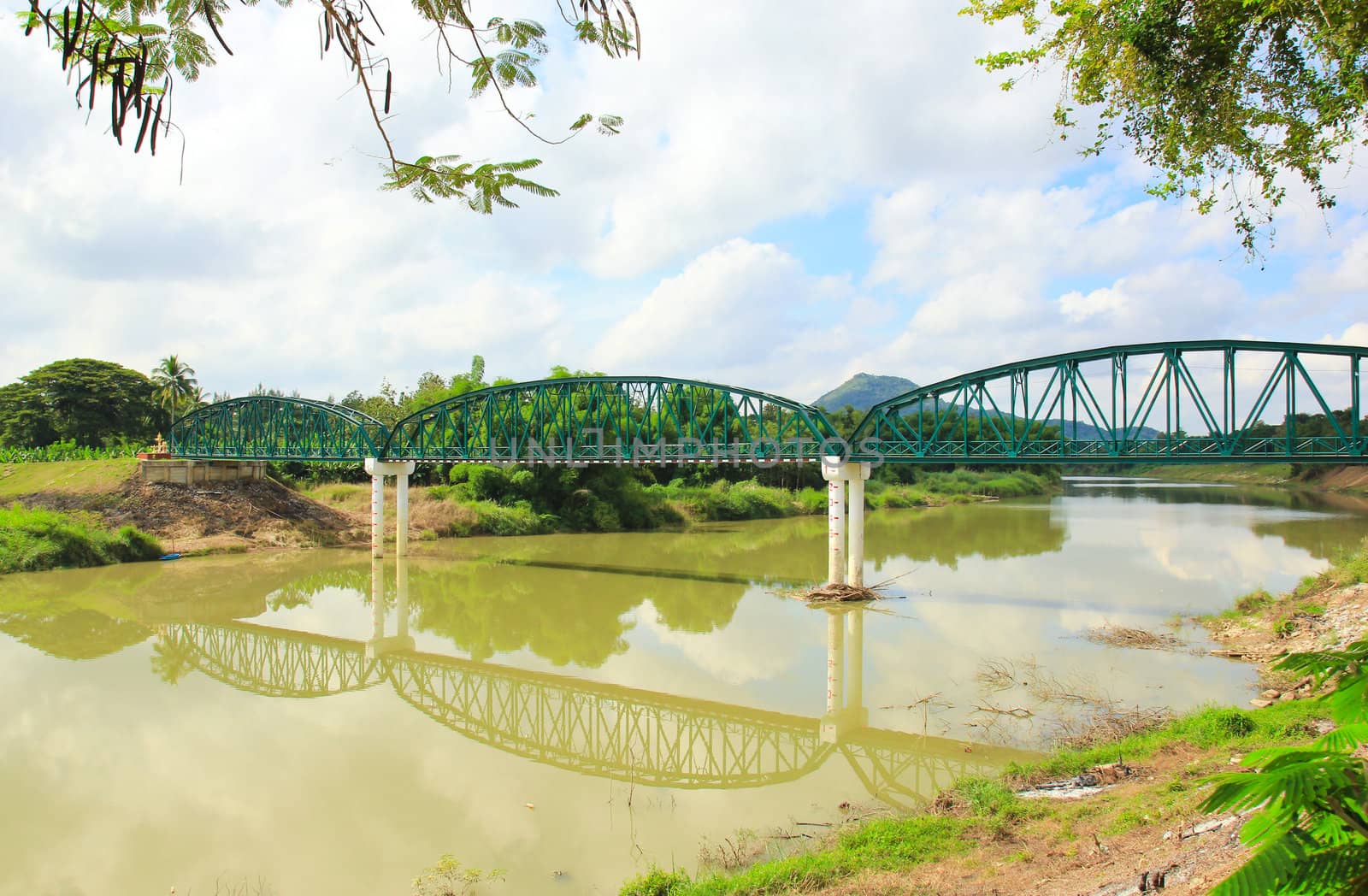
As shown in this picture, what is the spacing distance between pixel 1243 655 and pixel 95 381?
205ft

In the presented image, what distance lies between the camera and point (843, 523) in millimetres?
25125

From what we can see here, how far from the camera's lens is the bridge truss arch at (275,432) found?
36.6 m

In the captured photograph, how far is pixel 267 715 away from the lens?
14.5 meters

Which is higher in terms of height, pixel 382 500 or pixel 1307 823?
pixel 1307 823

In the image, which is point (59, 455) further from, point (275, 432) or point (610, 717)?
point (610, 717)

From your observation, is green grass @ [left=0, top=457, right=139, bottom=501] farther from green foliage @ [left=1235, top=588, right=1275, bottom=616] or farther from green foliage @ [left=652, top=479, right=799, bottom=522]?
green foliage @ [left=1235, top=588, right=1275, bottom=616]

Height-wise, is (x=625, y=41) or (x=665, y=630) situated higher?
(x=625, y=41)

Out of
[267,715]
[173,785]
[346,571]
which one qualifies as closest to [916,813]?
[173,785]

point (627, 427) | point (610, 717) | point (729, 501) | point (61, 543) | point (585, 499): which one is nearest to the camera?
point (610, 717)

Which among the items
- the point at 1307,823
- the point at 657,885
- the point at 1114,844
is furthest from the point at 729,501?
the point at 1307,823

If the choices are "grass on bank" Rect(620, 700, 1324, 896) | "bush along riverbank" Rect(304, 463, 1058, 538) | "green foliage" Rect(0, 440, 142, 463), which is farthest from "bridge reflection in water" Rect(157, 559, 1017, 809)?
"green foliage" Rect(0, 440, 142, 463)

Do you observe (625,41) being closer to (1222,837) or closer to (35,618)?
(1222,837)

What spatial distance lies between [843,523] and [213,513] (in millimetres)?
29850

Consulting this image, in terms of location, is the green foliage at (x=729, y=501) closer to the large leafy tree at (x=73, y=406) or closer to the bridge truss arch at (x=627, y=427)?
the bridge truss arch at (x=627, y=427)
